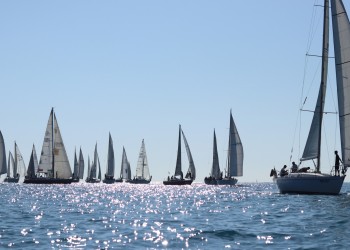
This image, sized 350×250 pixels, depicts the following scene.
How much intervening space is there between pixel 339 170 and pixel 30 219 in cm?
2775

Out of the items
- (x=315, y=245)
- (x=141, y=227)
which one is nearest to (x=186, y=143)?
(x=141, y=227)

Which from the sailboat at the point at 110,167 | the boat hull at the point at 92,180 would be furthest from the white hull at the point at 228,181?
the boat hull at the point at 92,180

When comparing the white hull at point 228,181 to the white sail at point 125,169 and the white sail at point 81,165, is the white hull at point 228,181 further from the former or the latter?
the white sail at point 81,165

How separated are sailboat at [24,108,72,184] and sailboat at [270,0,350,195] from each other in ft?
184

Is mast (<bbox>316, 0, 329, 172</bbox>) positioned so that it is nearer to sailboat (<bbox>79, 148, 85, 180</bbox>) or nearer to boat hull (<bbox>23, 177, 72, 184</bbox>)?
boat hull (<bbox>23, 177, 72, 184</bbox>)

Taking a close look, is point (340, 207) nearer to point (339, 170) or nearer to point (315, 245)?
point (339, 170)

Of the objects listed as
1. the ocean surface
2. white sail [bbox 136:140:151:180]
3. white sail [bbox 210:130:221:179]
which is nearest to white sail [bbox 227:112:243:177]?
white sail [bbox 210:130:221:179]

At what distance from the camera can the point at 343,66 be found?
2047 inches

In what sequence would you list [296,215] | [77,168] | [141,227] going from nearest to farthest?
[141,227] → [296,215] → [77,168]

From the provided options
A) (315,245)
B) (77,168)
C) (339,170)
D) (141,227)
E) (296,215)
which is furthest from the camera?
(77,168)

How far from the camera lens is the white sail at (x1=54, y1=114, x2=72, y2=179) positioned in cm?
10312

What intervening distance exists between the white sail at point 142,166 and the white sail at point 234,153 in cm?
4052

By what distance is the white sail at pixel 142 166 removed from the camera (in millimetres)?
143375

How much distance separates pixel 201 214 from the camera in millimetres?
36281
